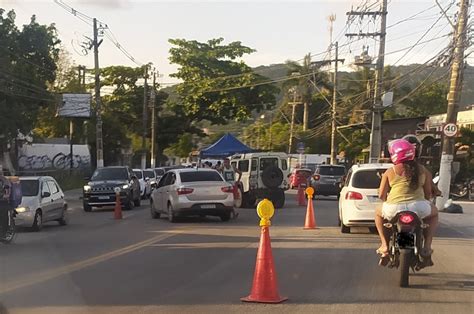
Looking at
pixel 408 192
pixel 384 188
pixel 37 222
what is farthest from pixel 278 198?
pixel 408 192

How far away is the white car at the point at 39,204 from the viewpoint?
58.2 ft

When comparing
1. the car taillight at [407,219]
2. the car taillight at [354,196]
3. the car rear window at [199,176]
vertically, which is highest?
the car rear window at [199,176]

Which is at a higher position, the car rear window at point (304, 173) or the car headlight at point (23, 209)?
the car rear window at point (304, 173)

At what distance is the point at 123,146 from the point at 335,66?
20.9m

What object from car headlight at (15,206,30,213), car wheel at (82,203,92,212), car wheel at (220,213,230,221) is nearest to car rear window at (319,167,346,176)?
car wheel at (82,203,92,212)

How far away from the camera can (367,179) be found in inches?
639

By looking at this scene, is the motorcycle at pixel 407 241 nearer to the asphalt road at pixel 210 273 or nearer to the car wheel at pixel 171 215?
the asphalt road at pixel 210 273

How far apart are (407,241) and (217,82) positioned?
49121mm

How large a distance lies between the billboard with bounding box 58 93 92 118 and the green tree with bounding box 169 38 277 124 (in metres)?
10.5

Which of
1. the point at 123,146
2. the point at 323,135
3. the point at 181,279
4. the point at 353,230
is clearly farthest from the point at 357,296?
the point at 323,135

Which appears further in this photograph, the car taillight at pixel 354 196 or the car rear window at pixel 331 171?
the car rear window at pixel 331 171

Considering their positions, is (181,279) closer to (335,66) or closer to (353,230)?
(353,230)

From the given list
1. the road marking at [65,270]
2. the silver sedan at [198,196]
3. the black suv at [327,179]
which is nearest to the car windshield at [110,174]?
the silver sedan at [198,196]

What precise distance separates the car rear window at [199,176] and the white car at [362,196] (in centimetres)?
505
